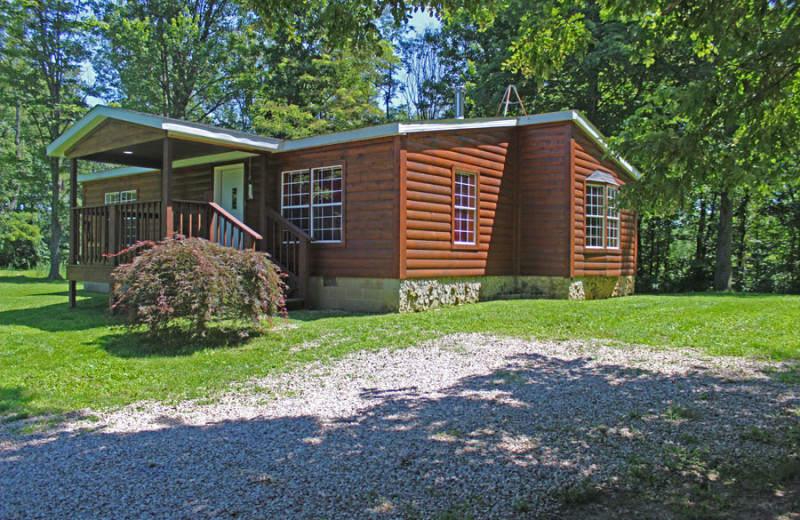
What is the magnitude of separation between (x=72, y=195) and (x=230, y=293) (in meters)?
6.81

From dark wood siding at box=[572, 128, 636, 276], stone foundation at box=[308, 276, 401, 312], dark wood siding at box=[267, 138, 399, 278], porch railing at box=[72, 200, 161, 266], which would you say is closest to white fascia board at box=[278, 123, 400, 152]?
dark wood siding at box=[267, 138, 399, 278]

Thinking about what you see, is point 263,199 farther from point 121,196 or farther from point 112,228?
point 121,196

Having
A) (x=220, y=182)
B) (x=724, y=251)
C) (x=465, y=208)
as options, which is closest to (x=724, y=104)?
(x=465, y=208)

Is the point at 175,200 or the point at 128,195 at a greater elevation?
the point at 128,195

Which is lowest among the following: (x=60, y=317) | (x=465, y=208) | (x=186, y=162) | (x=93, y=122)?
(x=60, y=317)

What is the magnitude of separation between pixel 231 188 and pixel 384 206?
15.4 feet

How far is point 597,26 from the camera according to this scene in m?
20.7

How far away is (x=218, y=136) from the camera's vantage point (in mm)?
10367

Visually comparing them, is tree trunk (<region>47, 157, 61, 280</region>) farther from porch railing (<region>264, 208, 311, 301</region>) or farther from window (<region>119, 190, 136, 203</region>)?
porch railing (<region>264, 208, 311, 301</region>)

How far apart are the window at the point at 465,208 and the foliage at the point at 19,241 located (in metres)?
25.2

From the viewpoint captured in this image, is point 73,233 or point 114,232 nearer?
point 114,232

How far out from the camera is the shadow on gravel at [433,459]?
2.92 meters

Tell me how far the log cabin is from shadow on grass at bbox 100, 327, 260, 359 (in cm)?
251

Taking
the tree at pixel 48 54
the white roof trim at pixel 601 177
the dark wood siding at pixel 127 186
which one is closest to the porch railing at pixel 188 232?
the dark wood siding at pixel 127 186
